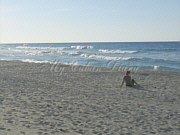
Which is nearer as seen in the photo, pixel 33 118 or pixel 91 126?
pixel 91 126

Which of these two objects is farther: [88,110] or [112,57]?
[112,57]

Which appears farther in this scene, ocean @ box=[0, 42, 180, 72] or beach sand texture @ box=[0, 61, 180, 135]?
ocean @ box=[0, 42, 180, 72]

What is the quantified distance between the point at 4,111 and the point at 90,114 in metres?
2.62

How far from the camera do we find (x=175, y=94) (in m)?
10.5

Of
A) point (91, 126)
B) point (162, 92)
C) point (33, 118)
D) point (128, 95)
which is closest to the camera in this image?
point (91, 126)

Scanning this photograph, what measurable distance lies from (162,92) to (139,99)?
1938 mm

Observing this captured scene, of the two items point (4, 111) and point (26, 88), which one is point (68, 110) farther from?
point (26, 88)

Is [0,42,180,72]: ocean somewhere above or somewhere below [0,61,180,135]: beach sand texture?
above

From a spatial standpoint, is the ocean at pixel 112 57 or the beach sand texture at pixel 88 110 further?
the ocean at pixel 112 57

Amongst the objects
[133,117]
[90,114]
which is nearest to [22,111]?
[90,114]

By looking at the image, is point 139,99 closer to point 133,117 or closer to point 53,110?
point 133,117

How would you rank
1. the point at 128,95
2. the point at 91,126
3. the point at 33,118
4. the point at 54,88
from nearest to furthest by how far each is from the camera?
1. the point at 91,126
2. the point at 33,118
3. the point at 128,95
4. the point at 54,88

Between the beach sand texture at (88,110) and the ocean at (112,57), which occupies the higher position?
the ocean at (112,57)

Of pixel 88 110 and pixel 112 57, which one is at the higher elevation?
pixel 112 57
